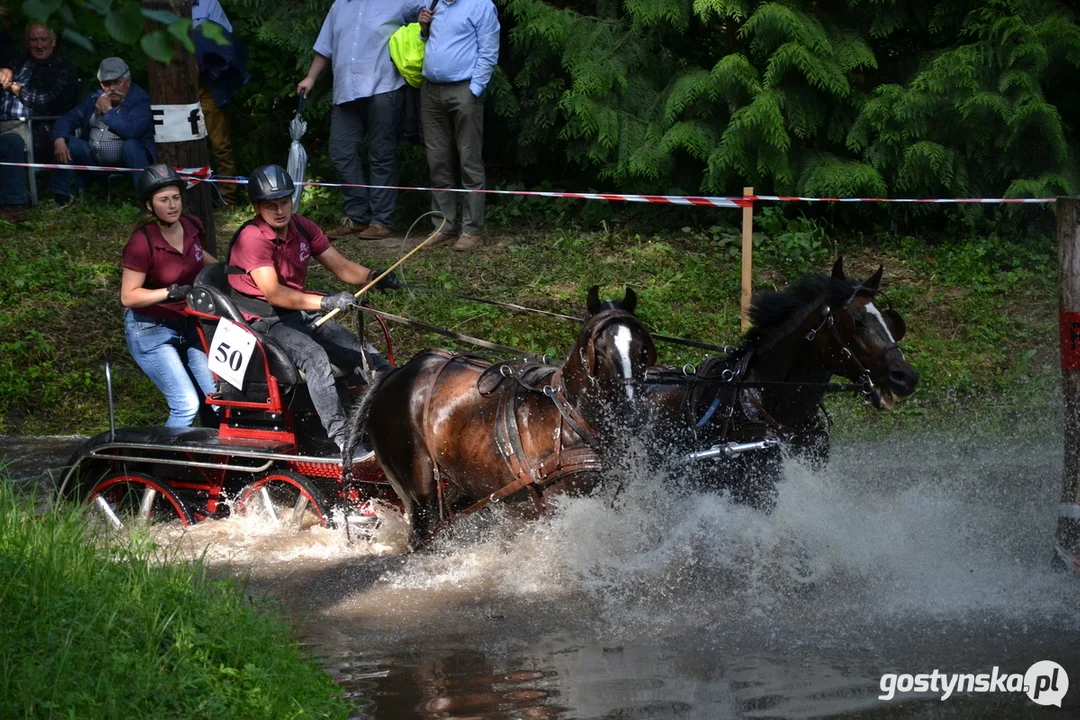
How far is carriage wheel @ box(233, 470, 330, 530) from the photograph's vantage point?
733 centimetres

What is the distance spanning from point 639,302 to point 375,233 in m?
2.95

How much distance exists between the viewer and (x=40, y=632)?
4742mm

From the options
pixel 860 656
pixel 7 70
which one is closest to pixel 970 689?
pixel 860 656

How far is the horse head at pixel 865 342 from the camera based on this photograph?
5.99 m

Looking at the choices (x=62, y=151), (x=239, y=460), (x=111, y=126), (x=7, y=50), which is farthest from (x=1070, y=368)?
(x=7, y=50)

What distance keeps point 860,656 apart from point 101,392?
6809 millimetres

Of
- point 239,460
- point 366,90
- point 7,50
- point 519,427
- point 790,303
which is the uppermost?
point 7,50

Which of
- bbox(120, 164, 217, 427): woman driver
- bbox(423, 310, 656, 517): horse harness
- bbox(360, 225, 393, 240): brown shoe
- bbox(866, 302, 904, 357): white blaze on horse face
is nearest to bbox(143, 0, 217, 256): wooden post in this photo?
bbox(120, 164, 217, 427): woman driver

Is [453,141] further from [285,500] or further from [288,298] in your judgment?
[285,500]

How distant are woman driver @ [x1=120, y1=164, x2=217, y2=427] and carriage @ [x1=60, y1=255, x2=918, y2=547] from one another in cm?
33

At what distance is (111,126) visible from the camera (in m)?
13.0

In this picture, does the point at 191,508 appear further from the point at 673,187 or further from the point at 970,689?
the point at 673,187

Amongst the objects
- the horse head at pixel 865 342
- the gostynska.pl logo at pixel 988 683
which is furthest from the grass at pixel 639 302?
the gostynska.pl logo at pixel 988 683

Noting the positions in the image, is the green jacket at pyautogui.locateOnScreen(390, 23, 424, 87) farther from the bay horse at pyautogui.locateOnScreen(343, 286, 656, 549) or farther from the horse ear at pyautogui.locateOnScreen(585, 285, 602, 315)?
the horse ear at pyautogui.locateOnScreen(585, 285, 602, 315)
